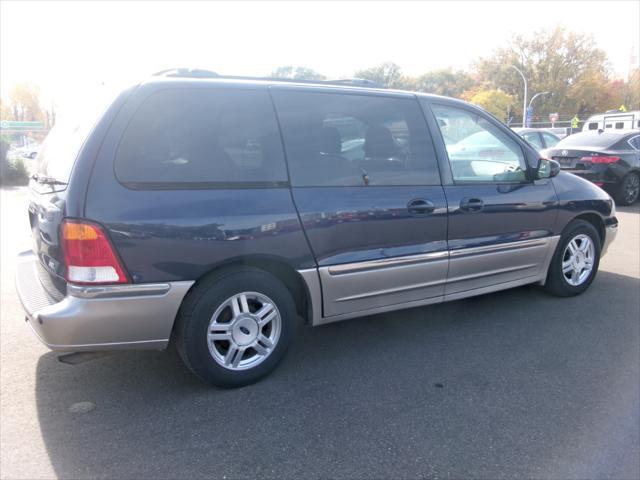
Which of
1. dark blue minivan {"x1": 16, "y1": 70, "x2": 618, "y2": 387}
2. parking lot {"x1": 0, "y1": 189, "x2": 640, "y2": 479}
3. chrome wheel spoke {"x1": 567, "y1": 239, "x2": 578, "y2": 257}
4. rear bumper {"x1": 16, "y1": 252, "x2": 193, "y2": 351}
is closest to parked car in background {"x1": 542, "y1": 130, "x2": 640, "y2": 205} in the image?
chrome wheel spoke {"x1": 567, "y1": 239, "x2": 578, "y2": 257}

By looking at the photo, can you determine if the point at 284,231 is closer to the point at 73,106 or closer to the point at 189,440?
the point at 189,440

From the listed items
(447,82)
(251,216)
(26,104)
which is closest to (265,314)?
(251,216)

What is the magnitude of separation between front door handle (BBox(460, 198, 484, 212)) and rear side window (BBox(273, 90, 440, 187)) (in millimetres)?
283

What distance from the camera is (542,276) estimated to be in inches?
190

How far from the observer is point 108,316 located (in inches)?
112

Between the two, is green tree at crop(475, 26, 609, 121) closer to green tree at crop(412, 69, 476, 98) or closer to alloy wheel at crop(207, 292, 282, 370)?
green tree at crop(412, 69, 476, 98)

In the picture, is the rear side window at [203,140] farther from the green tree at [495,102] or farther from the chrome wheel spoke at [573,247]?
the green tree at [495,102]

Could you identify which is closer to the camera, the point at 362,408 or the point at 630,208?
the point at 362,408

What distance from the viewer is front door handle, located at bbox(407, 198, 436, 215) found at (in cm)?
378

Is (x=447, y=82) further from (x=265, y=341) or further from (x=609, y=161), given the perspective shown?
(x=265, y=341)

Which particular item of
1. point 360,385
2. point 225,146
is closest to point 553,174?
point 360,385

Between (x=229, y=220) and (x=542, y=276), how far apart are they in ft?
10.1

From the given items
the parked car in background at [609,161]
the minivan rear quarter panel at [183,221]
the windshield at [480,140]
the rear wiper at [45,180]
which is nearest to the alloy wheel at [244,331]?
the minivan rear quarter panel at [183,221]

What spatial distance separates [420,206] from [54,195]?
2.34m
